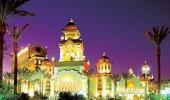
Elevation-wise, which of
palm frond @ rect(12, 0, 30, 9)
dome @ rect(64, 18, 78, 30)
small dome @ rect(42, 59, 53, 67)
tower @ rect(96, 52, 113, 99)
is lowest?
tower @ rect(96, 52, 113, 99)

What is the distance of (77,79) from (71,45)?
6.74 meters

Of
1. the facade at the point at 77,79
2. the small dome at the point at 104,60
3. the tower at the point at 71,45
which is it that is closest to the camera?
the facade at the point at 77,79

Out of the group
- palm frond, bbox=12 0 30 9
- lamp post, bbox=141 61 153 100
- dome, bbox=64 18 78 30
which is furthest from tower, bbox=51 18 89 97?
palm frond, bbox=12 0 30 9

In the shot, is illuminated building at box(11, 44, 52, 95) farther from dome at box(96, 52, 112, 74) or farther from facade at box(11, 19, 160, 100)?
dome at box(96, 52, 112, 74)

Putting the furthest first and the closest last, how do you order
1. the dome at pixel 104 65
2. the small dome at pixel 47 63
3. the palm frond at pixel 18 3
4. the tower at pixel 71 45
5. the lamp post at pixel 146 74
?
1. the small dome at pixel 47 63
2. the lamp post at pixel 146 74
3. the tower at pixel 71 45
4. the dome at pixel 104 65
5. the palm frond at pixel 18 3

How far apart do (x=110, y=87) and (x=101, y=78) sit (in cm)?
234

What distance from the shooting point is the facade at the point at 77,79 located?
83.9m

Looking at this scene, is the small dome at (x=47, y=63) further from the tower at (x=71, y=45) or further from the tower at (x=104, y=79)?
the tower at (x=104, y=79)

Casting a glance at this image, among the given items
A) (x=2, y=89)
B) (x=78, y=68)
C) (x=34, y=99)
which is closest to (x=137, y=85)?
(x=78, y=68)

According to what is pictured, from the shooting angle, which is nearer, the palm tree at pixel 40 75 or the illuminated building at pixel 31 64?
the palm tree at pixel 40 75

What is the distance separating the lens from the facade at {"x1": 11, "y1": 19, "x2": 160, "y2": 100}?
83.9 metres

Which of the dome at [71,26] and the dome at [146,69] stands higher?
the dome at [71,26]

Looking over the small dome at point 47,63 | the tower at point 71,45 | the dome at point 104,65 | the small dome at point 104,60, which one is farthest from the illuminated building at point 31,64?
the small dome at point 104,60

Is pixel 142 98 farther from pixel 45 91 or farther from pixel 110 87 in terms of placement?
pixel 45 91
